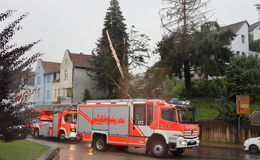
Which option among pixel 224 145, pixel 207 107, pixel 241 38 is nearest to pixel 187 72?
pixel 207 107

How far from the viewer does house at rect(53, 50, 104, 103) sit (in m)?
42.9

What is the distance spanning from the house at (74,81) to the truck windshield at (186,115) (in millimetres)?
29471

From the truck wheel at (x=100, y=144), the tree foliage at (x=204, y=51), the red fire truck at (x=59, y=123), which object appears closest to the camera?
the truck wheel at (x=100, y=144)

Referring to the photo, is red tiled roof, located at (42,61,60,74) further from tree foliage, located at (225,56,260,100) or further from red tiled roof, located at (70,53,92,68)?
tree foliage, located at (225,56,260,100)

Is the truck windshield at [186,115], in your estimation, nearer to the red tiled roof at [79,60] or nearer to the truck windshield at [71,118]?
the truck windshield at [71,118]

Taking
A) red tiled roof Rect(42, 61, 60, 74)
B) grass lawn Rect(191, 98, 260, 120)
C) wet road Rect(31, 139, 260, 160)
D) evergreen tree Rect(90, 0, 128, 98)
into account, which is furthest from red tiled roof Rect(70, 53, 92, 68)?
wet road Rect(31, 139, 260, 160)

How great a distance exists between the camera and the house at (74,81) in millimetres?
42906

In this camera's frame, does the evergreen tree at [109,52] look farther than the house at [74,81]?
No

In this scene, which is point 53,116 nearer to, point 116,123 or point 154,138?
point 116,123

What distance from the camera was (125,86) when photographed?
2488 cm

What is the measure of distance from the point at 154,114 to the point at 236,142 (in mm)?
9502

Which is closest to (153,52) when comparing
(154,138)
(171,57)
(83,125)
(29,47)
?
(171,57)

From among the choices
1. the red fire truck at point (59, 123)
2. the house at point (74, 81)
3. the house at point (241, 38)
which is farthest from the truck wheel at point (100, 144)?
the house at point (241, 38)

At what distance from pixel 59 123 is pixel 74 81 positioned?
2140 cm
